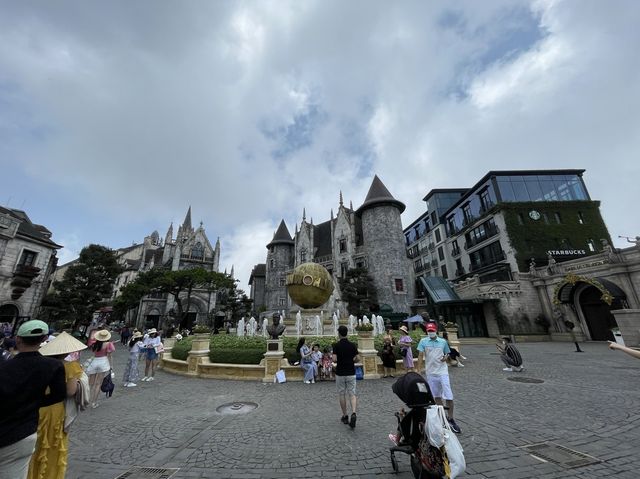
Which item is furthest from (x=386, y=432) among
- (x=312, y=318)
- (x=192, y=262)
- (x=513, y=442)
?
(x=192, y=262)

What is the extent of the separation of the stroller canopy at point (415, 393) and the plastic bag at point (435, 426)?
0.92 ft

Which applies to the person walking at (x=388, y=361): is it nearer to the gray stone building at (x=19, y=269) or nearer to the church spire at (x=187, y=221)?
the gray stone building at (x=19, y=269)

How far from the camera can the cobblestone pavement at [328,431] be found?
3.88m

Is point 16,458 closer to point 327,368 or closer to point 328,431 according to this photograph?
point 328,431

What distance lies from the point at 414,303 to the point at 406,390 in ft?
117

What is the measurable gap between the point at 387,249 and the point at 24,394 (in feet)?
124

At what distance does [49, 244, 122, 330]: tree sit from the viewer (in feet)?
86.8

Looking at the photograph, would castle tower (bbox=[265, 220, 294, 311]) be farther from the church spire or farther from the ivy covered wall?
Result: the ivy covered wall

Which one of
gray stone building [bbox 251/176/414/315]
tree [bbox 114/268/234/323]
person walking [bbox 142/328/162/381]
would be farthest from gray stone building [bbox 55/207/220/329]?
person walking [bbox 142/328/162/381]

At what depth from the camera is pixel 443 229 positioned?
42.1m

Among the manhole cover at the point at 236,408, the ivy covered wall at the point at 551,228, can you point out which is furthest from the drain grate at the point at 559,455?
the ivy covered wall at the point at 551,228

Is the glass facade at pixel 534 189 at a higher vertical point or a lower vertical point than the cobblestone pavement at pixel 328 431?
higher

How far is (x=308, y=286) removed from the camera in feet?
54.4

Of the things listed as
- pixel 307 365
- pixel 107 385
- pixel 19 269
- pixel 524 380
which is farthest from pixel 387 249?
pixel 19 269
